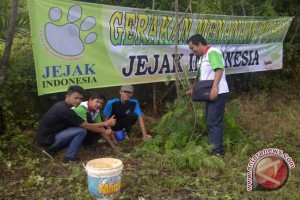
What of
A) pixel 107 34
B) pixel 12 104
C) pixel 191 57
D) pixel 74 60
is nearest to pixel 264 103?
pixel 191 57

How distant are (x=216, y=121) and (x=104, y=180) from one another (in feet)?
6.42

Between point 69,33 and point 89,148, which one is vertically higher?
point 69,33

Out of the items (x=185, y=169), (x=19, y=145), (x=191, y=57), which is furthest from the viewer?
(x=191, y=57)

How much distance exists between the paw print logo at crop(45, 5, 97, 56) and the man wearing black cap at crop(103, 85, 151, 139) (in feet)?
2.87

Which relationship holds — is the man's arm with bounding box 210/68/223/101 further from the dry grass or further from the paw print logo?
the paw print logo

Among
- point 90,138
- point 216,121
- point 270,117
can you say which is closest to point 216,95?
point 216,121

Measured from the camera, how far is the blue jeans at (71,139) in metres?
4.56

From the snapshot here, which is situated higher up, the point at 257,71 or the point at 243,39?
the point at 243,39

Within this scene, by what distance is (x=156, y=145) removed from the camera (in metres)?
5.04

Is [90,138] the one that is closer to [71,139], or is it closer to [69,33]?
[71,139]

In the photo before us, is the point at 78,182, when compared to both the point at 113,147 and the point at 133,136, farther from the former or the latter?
the point at 133,136

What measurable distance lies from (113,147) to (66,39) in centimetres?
164

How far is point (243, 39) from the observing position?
8.04 metres

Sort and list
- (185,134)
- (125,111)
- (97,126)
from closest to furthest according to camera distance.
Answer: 1. (97,126)
2. (185,134)
3. (125,111)
